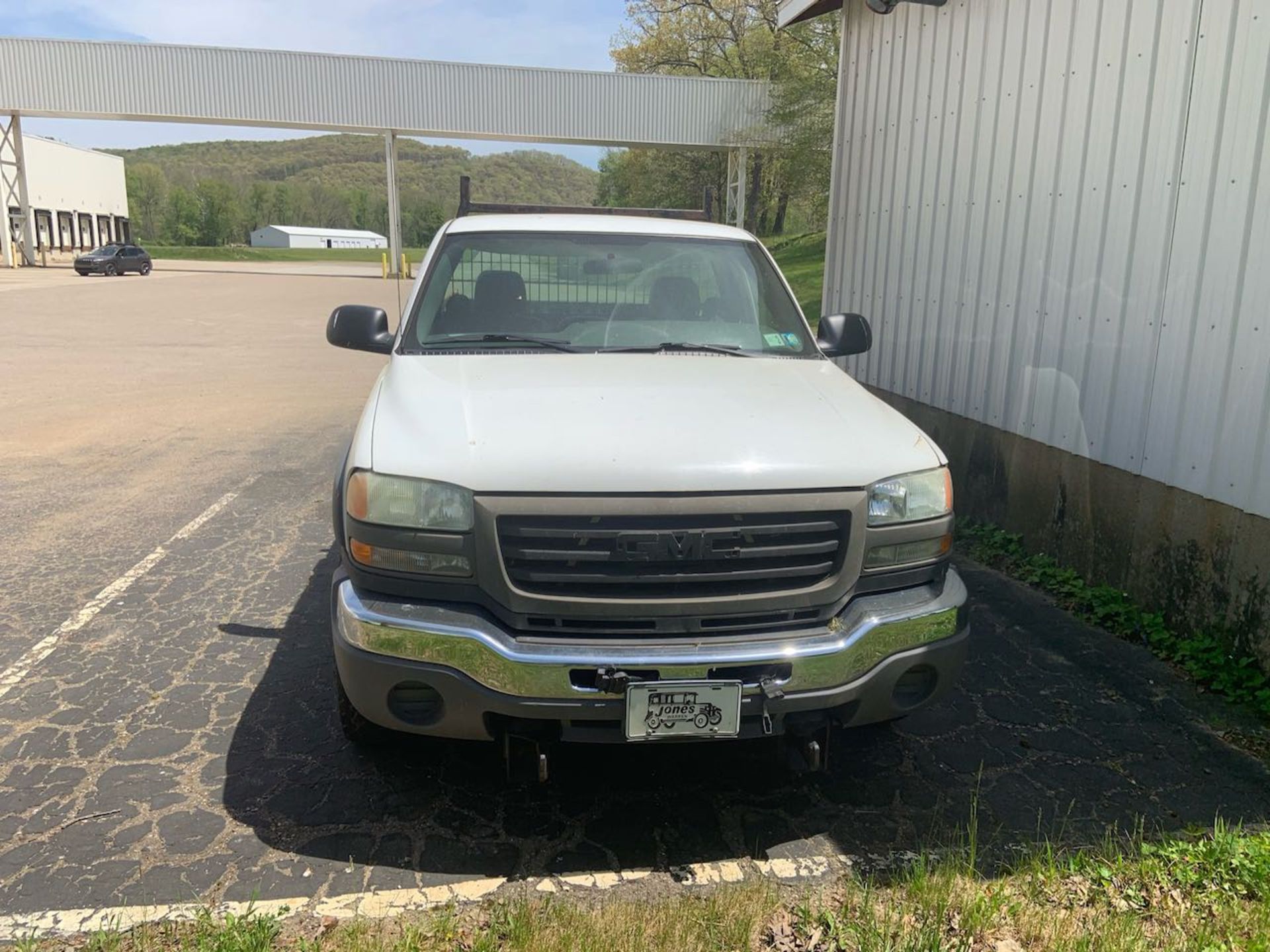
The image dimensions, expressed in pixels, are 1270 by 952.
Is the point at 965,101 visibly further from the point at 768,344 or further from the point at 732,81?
the point at 732,81

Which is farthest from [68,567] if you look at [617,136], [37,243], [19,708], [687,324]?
[37,243]

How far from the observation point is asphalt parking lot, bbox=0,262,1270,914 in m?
2.96

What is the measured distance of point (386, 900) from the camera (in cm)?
275

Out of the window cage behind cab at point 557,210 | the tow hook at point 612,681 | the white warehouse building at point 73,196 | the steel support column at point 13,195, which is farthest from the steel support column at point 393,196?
the tow hook at point 612,681

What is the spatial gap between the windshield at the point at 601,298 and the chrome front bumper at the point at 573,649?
4.80ft

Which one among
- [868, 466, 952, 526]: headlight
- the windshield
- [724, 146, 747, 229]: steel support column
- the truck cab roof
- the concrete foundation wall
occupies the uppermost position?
[724, 146, 747, 229]: steel support column

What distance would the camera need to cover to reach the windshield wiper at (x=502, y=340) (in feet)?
12.9

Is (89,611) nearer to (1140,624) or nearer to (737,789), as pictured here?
(737,789)

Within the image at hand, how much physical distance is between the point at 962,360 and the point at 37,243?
65.4 metres

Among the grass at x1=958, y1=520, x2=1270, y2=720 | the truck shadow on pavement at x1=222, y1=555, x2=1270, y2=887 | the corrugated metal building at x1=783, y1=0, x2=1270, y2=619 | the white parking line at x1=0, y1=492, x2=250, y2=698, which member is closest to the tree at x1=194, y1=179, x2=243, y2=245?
the white parking line at x1=0, y1=492, x2=250, y2=698

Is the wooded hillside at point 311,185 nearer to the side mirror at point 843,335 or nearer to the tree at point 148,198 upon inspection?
the tree at point 148,198

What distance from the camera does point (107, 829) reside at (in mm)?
3021

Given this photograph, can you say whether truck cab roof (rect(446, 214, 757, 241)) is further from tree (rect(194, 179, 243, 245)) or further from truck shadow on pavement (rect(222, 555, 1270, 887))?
tree (rect(194, 179, 243, 245))

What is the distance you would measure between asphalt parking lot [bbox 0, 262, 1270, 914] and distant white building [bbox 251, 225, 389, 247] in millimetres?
134460
